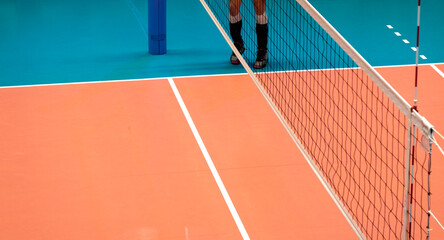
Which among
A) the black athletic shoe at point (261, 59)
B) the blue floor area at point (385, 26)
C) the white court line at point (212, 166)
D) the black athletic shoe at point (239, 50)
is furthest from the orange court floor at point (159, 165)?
the blue floor area at point (385, 26)

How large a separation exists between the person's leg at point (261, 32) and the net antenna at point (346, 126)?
12cm

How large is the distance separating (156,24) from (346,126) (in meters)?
2.75

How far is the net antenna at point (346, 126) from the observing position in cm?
517

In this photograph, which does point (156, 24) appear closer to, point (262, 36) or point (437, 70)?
point (262, 36)

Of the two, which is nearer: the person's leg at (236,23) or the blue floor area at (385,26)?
the person's leg at (236,23)

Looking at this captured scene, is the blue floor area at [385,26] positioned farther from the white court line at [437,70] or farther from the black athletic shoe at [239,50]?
the black athletic shoe at [239,50]

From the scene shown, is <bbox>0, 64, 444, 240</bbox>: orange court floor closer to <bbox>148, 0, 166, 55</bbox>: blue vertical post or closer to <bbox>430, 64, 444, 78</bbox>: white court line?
<bbox>430, 64, 444, 78</bbox>: white court line

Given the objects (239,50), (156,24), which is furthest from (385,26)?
(156,24)

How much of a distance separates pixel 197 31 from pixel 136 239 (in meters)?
4.59

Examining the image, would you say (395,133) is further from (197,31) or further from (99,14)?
(99,14)

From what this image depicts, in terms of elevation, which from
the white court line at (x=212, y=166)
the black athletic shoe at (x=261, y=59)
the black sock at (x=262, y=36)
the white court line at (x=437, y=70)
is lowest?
the white court line at (x=212, y=166)

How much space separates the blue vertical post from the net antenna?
3.07 ft

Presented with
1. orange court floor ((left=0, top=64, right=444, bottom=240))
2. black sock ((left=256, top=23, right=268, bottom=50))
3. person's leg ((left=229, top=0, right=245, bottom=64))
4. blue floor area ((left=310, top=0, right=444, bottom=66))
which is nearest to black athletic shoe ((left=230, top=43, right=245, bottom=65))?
person's leg ((left=229, top=0, right=245, bottom=64))

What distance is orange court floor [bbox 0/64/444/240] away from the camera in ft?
17.7
